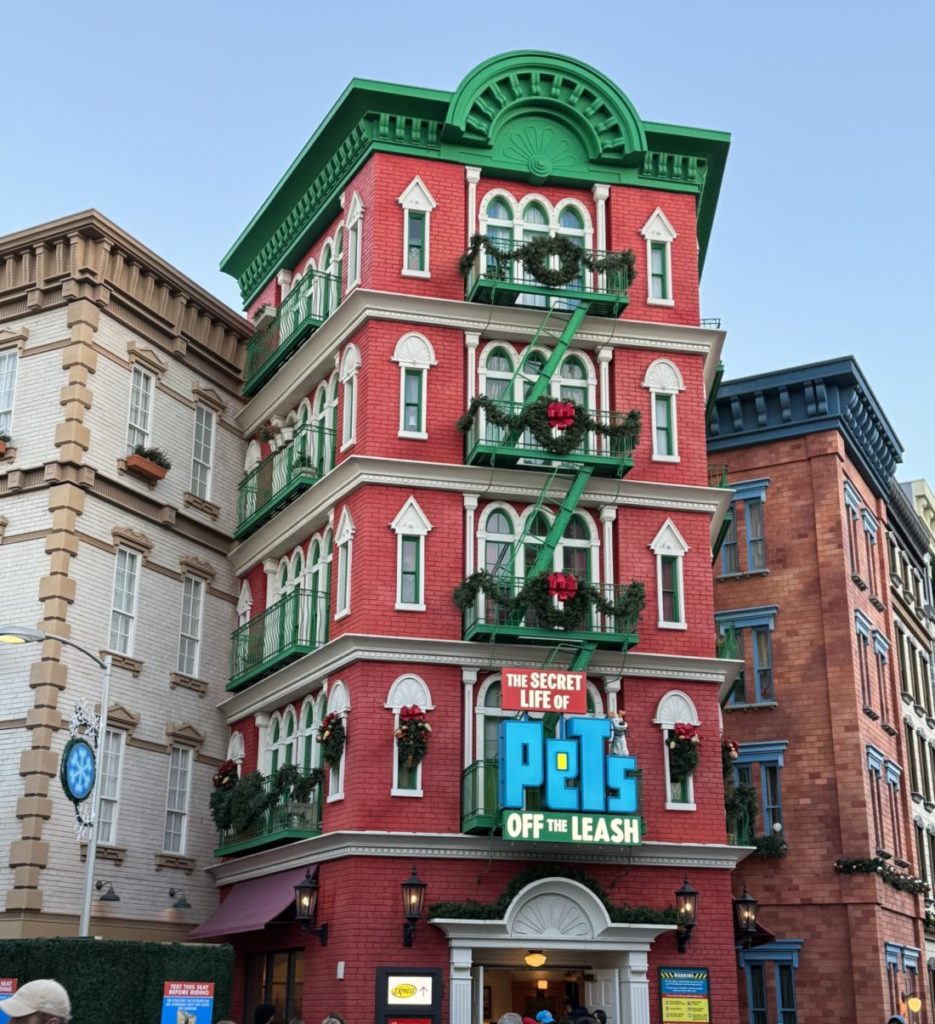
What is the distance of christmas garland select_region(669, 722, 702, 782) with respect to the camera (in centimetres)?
2769

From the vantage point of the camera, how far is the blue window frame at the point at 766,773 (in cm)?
3597

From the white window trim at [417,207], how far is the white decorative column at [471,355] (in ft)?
5.24

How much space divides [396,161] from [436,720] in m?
12.0

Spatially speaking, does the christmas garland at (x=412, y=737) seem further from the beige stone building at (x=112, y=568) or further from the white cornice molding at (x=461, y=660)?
the beige stone building at (x=112, y=568)

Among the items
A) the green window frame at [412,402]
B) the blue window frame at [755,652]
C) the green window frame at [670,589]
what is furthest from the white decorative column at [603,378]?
the blue window frame at [755,652]

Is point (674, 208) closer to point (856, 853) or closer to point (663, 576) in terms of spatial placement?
point (663, 576)

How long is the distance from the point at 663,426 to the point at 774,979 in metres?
14.6

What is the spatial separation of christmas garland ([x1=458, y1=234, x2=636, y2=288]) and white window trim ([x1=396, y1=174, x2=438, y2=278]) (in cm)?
80

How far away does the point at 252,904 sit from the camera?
28.3 meters

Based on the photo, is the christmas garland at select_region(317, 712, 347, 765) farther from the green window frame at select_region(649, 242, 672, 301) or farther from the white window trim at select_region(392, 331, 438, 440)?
the green window frame at select_region(649, 242, 672, 301)

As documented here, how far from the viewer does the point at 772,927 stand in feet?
114

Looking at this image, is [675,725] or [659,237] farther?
[659,237]

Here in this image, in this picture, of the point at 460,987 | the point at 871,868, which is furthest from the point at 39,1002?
the point at 871,868

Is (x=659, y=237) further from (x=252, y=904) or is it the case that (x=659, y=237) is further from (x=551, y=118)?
(x=252, y=904)
